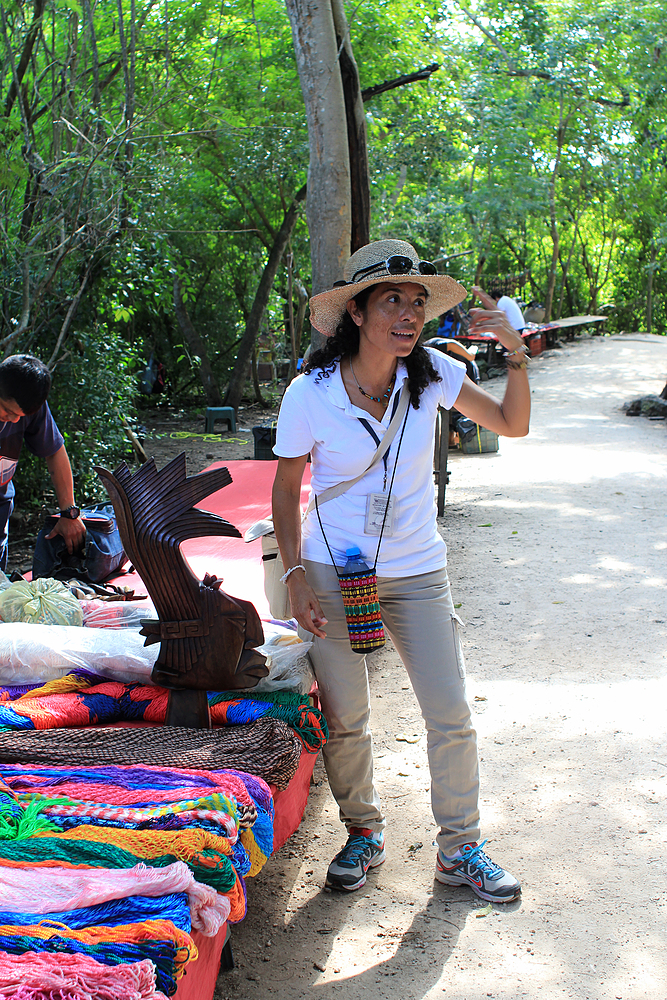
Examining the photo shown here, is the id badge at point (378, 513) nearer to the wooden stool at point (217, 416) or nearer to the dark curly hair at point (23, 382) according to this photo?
the dark curly hair at point (23, 382)

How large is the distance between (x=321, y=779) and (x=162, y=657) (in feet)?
3.84

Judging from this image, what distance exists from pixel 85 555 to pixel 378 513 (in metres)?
2.20

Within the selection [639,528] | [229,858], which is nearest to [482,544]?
[639,528]

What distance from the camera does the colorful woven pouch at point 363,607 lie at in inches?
96.3

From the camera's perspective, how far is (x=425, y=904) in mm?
2596

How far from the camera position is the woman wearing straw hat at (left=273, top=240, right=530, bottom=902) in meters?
2.52

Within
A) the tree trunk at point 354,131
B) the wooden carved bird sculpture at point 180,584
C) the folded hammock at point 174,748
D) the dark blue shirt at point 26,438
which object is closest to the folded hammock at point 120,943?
the folded hammock at point 174,748

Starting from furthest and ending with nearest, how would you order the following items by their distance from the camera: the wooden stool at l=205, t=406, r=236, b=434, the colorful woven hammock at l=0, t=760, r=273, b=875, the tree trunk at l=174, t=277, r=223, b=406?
the tree trunk at l=174, t=277, r=223, b=406
the wooden stool at l=205, t=406, r=236, b=434
the colorful woven hammock at l=0, t=760, r=273, b=875

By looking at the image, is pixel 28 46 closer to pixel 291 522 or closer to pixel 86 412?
pixel 86 412

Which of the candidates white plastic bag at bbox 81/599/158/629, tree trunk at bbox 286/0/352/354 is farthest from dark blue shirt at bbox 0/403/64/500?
tree trunk at bbox 286/0/352/354

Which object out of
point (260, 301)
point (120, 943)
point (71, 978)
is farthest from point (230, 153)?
point (71, 978)

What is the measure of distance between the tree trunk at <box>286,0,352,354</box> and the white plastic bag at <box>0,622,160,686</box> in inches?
119

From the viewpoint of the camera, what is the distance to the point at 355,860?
269cm

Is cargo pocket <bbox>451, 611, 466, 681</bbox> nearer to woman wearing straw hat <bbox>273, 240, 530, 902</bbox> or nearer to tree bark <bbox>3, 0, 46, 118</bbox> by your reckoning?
woman wearing straw hat <bbox>273, 240, 530, 902</bbox>
